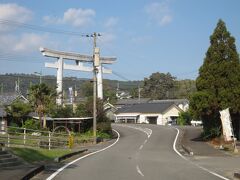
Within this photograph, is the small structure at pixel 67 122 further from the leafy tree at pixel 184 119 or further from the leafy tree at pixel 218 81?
the leafy tree at pixel 184 119

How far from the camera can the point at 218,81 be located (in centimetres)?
4134

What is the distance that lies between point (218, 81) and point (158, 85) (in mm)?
95568

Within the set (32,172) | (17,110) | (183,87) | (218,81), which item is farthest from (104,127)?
(183,87)

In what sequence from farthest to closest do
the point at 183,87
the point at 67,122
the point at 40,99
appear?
the point at 183,87
the point at 67,122
the point at 40,99

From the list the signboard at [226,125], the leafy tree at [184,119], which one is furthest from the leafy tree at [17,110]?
the leafy tree at [184,119]

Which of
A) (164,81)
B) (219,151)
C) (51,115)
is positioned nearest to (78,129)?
(51,115)

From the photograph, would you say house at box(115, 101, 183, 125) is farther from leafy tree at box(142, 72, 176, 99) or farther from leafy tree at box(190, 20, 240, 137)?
leafy tree at box(190, 20, 240, 137)

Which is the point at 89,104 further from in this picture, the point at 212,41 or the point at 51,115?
the point at 212,41

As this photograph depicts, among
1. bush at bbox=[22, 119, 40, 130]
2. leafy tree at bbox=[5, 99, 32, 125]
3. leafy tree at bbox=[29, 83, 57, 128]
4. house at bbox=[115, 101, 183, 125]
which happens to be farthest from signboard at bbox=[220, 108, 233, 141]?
house at bbox=[115, 101, 183, 125]

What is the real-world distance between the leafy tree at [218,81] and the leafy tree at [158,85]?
89.9m

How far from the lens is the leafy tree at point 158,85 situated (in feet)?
438

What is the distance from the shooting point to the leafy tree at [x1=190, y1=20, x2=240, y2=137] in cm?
4048

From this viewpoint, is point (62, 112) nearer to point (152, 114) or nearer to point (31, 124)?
point (31, 124)

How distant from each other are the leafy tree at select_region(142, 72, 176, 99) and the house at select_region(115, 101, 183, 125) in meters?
33.1
